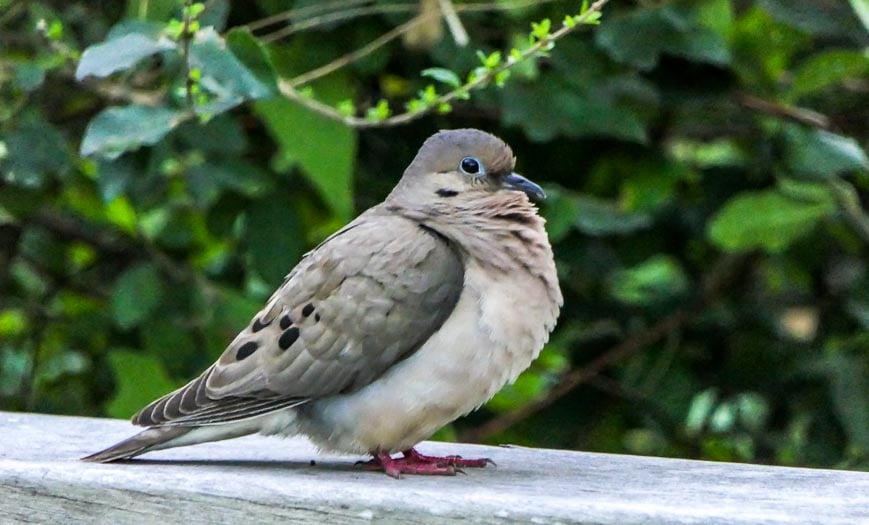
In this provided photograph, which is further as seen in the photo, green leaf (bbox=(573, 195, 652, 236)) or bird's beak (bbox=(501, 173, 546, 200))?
green leaf (bbox=(573, 195, 652, 236))

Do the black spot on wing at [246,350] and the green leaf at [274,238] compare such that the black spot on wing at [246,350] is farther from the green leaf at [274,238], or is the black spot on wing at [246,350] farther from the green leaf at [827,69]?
the green leaf at [827,69]

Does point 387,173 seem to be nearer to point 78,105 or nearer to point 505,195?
point 78,105

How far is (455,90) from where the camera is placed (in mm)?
2836

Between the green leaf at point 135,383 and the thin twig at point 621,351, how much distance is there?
0.91 meters

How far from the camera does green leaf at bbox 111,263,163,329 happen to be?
139 inches

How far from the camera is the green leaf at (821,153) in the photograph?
338 cm

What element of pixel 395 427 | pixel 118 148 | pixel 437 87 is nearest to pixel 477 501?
pixel 395 427

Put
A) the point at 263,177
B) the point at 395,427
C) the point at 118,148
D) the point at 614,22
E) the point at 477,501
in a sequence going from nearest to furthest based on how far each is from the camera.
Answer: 1. the point at 477,501
2. the point at 395,427
3. the point at 118,148
4. the point at 614,22
5. the point at 263,177

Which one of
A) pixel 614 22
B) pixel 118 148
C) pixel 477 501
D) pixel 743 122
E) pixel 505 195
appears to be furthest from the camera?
pixel 743 122

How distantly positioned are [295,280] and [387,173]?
1.31 m

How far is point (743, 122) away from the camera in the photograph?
378 cm

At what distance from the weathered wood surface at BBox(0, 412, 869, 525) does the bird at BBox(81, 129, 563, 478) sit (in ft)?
0.22

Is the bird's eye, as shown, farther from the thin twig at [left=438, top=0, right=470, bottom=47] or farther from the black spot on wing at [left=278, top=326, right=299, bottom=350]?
the thin twig at [left=438, top=0, right=470, bottom=47]

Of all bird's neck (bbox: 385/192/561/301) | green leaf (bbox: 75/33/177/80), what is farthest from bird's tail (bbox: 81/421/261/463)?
green leaf (bbox: 75/33/177/80)
